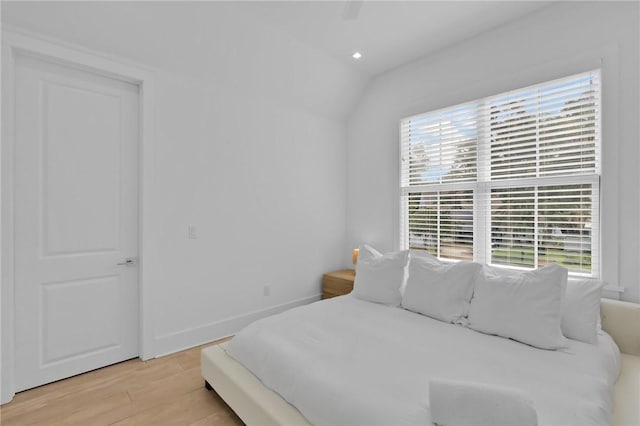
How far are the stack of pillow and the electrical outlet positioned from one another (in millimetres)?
1690

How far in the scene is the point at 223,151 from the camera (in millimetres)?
3020

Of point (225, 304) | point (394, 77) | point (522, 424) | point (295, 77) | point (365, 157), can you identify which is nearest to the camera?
point (522, 424)

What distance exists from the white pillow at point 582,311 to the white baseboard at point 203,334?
8.52 ft

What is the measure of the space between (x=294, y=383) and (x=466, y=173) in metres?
2.52

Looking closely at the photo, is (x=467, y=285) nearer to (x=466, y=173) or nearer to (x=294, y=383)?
(x=466, y=173)

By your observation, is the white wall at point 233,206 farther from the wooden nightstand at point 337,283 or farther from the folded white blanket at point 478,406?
the folded white blanket at point 478,406

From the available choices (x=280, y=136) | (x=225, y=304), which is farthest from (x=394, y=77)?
(x=225, y=304)

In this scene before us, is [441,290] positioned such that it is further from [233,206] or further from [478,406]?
[233,206]

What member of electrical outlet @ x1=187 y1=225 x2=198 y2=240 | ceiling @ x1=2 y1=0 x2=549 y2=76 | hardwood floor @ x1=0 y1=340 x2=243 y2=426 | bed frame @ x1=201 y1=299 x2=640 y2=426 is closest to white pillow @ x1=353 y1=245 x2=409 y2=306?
bed frame @ x1=201 y1=299 x2=640 y2=426

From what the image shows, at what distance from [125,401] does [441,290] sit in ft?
7.51

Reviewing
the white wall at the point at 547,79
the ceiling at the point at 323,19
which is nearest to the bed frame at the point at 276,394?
the white wall at the point at 547,79

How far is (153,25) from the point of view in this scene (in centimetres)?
237

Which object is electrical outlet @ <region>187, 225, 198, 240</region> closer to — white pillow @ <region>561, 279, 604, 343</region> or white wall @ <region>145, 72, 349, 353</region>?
white wall @ <region>145, 72, 349, 353</region>

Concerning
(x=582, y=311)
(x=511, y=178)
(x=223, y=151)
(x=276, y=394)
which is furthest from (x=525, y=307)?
(x=223, y=151)
